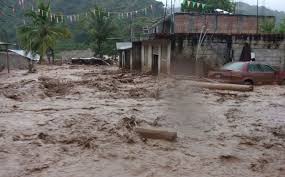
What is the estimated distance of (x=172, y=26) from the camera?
28359 millimetres

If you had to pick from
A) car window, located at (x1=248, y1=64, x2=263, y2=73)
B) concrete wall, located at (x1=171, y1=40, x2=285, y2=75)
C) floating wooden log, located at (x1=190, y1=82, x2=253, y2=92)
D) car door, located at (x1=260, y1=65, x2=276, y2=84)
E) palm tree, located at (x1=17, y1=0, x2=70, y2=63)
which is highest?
palm tree, located at (x1=17, y1=0, x2=70, y2=63)

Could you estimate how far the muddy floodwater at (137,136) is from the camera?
6195 millimetres

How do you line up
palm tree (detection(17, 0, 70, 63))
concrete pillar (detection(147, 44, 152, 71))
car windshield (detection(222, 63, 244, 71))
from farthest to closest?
palm tree (detection(17, 0, 70, 63)) → concrete pillar (detection(147, 44, 152, 71)) → car windshield (detection(222, 63, 244, 71))

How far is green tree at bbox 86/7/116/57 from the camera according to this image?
4959 cm

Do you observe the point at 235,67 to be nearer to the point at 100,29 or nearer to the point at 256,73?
the point at 256,73

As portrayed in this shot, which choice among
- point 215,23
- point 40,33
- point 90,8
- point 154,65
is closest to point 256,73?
point 154,65

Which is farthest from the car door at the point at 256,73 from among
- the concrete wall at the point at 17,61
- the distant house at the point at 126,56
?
the concrete wall at the point at 17,61

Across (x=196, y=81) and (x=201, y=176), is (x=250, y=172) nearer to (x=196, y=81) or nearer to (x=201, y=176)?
(x=201, y=176)

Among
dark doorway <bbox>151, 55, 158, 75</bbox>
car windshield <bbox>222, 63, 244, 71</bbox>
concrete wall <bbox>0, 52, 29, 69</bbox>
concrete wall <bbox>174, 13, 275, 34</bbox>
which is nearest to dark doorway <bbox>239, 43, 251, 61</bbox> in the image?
car windshield <bbox>222, 63, 244, 71</bbox>

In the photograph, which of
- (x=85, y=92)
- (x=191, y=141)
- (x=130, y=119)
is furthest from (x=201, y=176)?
(x=85, y=92)

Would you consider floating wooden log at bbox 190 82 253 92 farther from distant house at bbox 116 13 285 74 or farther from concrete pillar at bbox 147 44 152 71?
concrete pillar at bbox 147 44 152 71

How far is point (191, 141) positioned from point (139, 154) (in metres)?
1.45

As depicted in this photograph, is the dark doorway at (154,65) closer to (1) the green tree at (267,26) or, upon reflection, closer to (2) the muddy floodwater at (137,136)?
(2) the muddy floodwater at (137,136)

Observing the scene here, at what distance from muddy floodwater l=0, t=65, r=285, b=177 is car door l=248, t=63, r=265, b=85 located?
1947 mm
